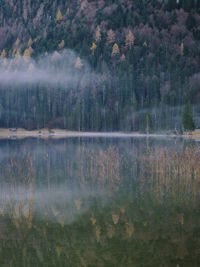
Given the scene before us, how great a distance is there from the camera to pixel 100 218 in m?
13.2

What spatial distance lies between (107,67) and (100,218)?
14246 cm

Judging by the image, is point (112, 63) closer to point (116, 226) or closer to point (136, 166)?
point (136, 166)

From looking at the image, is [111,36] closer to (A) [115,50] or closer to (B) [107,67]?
(A) [115,50]

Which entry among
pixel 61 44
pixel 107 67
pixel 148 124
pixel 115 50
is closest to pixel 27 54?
pixel 61 44

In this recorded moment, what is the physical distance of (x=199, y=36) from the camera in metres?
172

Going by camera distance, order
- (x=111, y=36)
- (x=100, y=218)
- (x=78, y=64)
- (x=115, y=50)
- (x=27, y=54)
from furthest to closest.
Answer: (x=27, y=54), (x=111, y=36), (x=78, y=64), (x=115, y=50), (x=100, y=218)

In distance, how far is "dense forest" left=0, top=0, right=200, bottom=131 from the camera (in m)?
132

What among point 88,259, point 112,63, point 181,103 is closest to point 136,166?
point 88,259

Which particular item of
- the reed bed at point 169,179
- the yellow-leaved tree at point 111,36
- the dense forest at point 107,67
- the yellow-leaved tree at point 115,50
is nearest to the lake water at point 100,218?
the reed bed at point 169,179

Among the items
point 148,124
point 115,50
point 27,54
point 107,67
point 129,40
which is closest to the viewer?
point 148,124

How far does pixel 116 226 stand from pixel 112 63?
484 feet

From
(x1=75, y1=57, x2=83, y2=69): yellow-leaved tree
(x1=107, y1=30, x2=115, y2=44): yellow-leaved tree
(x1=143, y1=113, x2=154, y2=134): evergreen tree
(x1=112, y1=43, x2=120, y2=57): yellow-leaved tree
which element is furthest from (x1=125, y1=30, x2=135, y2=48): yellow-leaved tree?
(x1=143, y1=113, x2=154, y2=134): evergreen tree

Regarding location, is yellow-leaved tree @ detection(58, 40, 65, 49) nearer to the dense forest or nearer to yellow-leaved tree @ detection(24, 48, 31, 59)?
the dense forest

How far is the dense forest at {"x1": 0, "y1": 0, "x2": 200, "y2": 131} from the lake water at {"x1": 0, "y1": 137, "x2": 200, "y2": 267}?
9319cm
